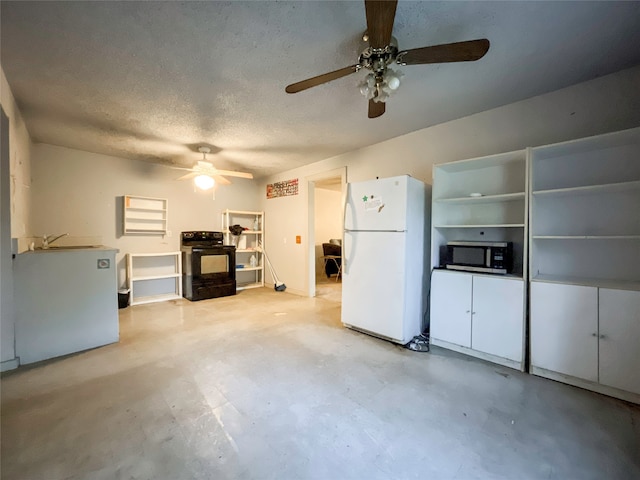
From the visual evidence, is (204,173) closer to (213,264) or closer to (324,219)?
(213,264)

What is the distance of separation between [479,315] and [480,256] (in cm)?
57

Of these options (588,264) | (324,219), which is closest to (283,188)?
(324,219)

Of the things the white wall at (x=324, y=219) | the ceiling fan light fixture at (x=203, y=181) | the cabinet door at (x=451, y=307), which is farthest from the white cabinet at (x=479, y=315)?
the white wall at (x=324, y=219)

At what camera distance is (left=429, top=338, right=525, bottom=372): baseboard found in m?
2.33

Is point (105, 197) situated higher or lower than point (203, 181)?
lower

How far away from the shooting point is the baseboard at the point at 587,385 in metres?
1.88

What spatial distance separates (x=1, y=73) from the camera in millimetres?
2074

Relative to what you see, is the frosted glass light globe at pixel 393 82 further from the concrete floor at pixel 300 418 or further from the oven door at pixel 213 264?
the oven door at pixel 213 264

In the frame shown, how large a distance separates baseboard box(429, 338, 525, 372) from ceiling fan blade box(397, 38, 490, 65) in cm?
245

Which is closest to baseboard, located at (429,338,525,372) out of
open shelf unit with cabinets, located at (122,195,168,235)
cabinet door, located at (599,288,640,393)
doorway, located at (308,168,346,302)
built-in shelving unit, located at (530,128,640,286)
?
cabinet door, located at (599,288,640,393)

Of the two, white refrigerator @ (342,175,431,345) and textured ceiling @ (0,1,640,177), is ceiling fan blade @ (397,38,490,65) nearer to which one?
textured ceiling @ (0,1,640,177)

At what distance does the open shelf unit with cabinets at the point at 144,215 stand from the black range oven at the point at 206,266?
1.50ft

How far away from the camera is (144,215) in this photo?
4711 millimetres

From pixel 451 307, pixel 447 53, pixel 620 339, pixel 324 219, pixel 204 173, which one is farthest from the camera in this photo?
pixel 324 219
